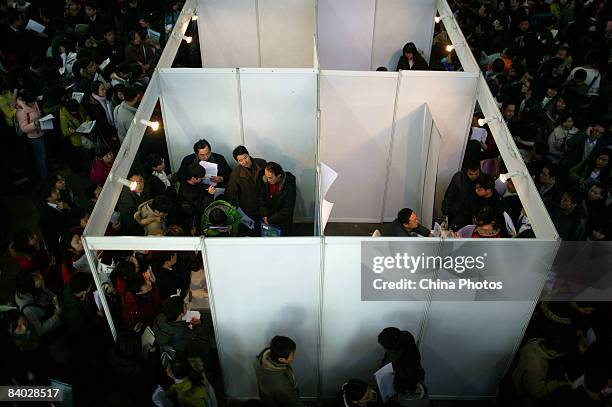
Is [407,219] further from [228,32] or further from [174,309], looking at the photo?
[228,32]

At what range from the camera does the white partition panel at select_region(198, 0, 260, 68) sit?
689 centimetres

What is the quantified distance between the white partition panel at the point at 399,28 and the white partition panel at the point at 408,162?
257cm

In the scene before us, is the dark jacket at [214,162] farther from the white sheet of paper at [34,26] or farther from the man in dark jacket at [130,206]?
the white sheet of paper at [34,26]

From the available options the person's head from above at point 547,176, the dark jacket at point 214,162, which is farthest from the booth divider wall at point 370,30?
the person's head from above at point 547,176

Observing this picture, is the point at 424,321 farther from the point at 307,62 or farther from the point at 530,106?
the point at 307,62

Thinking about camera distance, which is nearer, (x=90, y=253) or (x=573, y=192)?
(x=90, y=253)

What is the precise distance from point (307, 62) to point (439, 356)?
5.10 meters

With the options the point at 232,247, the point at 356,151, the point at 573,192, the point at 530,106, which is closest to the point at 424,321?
the point at 232,247

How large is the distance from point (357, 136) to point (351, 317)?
7.71ft

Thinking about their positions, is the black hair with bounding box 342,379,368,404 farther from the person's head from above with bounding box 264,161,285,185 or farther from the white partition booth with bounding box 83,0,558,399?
the person's head from above with bounding box 264,161,285,185

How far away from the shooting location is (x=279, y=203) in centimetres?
485

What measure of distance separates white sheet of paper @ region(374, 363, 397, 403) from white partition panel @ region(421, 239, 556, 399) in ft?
1.56

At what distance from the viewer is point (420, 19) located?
704cm

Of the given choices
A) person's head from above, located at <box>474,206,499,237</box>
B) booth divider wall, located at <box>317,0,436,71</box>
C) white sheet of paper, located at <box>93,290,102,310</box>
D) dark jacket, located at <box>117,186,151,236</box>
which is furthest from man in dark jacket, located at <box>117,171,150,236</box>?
booth divider wall, located at <box>317,0,436,71</box>
